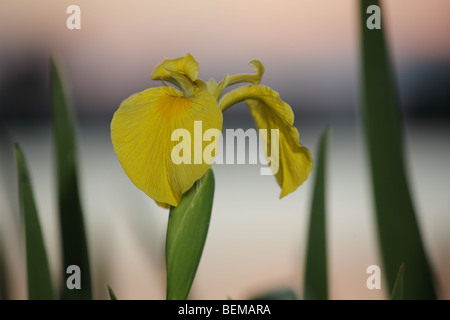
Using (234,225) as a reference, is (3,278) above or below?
above

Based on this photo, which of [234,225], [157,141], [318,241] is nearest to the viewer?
[157,141]

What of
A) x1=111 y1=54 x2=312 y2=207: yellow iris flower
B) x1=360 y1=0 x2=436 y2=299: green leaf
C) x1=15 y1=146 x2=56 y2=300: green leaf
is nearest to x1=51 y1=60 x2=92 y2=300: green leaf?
x1=15 y1=146 x2=56 y2=300: green leaf

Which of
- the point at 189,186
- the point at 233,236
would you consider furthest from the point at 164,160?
the point at 233,236

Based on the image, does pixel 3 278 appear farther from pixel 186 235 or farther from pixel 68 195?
pixel 186 235

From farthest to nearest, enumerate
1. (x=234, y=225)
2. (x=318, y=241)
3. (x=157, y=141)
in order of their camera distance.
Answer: (x=234, y=225) < (x=318, y=241) < (x=157, y=141)

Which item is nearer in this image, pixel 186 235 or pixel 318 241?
pixel 186 235

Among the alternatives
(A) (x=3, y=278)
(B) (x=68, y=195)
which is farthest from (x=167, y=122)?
(A) (x=3, y=278)

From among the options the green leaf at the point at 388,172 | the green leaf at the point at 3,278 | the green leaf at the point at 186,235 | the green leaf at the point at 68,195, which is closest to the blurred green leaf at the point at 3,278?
the green leaf at the point at 3,278
